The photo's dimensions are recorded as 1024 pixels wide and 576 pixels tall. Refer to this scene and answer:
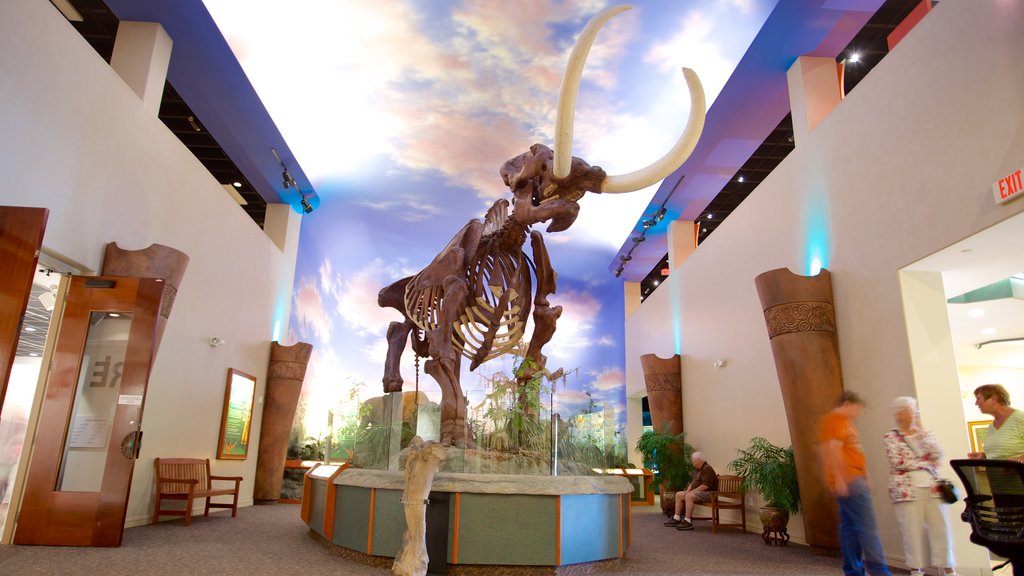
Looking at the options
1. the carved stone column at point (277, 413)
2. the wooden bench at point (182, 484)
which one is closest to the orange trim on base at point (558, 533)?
the wooden bench at point (182, 484)

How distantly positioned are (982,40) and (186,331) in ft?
28.7

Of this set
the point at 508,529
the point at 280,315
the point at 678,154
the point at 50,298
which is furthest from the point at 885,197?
the point at 280,315

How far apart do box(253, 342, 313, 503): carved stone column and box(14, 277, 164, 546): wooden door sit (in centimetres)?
538

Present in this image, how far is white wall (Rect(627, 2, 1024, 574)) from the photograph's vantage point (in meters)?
4.41

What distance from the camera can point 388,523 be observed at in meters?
4.80

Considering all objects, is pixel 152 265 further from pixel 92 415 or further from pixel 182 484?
pixel 182 484

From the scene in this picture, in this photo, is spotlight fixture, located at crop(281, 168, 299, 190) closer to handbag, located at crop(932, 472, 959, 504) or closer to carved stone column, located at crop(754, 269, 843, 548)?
carved stone column, located at crop(754, 269, 843, 548)

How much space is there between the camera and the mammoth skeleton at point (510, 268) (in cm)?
490

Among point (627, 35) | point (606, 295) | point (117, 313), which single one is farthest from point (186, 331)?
point (606, 295)

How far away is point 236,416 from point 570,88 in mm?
7842

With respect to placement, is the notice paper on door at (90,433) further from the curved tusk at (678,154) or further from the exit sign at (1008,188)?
the exit sign at (1008,188)

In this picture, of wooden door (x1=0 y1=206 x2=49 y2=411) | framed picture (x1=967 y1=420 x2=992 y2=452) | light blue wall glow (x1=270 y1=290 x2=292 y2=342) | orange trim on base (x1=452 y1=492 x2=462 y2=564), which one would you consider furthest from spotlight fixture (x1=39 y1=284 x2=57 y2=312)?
framed picture (x1=967 y1=420 x2=992 y2=452)

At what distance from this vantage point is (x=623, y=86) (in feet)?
32.0

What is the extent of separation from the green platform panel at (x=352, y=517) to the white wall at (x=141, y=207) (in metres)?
2.97
